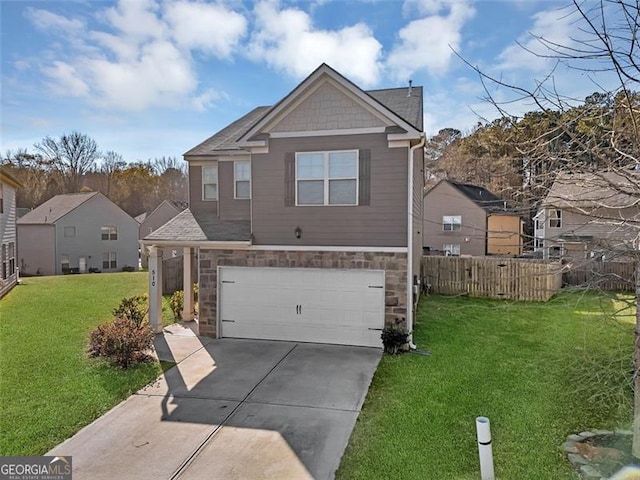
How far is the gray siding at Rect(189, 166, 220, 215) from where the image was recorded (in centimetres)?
1245

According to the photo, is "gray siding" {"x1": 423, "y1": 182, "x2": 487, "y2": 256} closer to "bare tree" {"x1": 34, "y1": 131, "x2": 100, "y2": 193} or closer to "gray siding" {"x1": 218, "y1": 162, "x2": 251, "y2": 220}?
"gray siding" {"x1": 218, "y1": 162, "x2": 251, "y2": 220}

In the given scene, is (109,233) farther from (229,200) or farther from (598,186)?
(598,186)

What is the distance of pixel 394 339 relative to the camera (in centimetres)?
923

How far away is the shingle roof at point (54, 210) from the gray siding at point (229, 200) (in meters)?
24.9

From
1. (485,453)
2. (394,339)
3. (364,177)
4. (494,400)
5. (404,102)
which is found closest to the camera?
(485,453)

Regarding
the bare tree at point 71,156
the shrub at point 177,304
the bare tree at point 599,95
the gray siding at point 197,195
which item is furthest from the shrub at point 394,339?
the bare tree at point 71,156

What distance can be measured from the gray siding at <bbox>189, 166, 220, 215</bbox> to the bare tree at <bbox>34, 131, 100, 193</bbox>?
3178 centimetres

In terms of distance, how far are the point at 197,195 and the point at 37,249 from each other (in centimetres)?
2515

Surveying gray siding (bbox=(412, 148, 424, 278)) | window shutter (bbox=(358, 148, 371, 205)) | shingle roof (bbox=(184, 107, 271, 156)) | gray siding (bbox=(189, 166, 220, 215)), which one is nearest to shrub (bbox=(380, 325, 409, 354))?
gray siding (bbox=(412, 148, 424, 278))

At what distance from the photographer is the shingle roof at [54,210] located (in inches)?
1203

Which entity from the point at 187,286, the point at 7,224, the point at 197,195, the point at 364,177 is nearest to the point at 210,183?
the point at 197,195

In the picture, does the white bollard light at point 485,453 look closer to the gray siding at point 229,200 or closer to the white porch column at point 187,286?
the gray siding at point 229,200

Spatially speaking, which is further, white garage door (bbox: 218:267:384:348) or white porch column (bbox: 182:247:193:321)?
white porch column (bbox: 182:247:193:321)

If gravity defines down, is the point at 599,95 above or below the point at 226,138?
below
